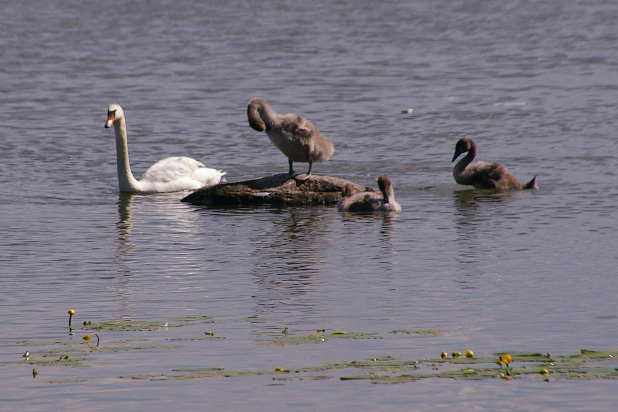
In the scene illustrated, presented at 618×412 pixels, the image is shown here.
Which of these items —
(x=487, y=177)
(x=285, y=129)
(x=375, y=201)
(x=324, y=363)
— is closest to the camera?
(x=324, y=363)

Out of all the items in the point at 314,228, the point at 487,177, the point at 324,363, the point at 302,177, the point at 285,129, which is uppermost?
the point at 285,129

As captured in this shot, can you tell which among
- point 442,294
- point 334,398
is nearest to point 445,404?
point 334,398

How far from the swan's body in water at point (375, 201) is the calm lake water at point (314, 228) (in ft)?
0.84

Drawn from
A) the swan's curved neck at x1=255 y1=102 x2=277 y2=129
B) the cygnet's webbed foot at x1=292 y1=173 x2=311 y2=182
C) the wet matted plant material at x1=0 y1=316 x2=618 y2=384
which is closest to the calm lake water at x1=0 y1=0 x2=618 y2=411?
the wet matted plant material at x1=0 y1=316 x2=618 y2=384

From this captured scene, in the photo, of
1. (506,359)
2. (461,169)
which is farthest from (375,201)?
(506,359)

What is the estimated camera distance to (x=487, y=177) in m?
19.4

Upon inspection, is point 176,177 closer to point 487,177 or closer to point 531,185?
point 487,177

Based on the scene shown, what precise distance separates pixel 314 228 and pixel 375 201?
4.22ft

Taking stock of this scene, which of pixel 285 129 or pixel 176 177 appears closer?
pixel 285 129

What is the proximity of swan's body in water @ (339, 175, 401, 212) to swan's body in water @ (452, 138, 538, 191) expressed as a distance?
210 cm

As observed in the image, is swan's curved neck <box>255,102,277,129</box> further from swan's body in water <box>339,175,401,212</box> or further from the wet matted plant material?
the wet matted plant material

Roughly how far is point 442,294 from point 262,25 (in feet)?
114

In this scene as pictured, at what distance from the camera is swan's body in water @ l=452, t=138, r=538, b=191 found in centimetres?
1920

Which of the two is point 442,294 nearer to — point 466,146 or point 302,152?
point 302,152
